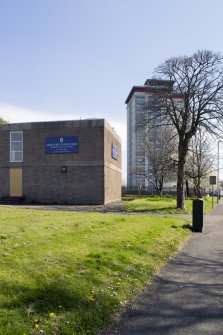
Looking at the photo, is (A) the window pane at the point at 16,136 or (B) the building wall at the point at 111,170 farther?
(A) the window pane at the point at 16,136

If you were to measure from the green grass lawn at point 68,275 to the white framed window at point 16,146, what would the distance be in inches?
1066

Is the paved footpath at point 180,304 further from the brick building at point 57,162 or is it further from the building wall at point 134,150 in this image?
the building wall at point 134,150

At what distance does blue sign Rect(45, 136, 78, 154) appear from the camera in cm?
3638

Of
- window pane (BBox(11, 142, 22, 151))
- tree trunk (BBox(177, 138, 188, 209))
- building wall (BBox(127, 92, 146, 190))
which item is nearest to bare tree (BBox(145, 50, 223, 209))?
tree trunk (BBox(177, 138, 188, 209))

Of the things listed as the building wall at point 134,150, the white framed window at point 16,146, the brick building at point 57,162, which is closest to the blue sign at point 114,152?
the brick building at point 57,162

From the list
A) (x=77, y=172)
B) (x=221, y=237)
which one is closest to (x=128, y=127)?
(x=77, y=172)

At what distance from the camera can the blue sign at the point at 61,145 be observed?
36.4 m

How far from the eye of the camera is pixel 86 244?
31.7 ft

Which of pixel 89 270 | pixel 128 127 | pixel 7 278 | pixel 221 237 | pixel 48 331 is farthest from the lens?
pixel 128 127

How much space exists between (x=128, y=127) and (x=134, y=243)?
122942mm

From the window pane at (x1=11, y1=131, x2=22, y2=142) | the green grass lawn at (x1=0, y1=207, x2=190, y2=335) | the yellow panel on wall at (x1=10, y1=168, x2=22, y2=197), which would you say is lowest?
the green grass lawn at (x1=0, y1=207, x2=190, y2=335)

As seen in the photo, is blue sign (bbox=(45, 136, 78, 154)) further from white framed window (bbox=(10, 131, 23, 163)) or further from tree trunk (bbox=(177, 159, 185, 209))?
tree trunk (bbox=(177, 159, 185, 209))

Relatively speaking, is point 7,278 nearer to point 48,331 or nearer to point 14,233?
point 48,331

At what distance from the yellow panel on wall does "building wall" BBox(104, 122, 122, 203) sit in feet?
26.0
